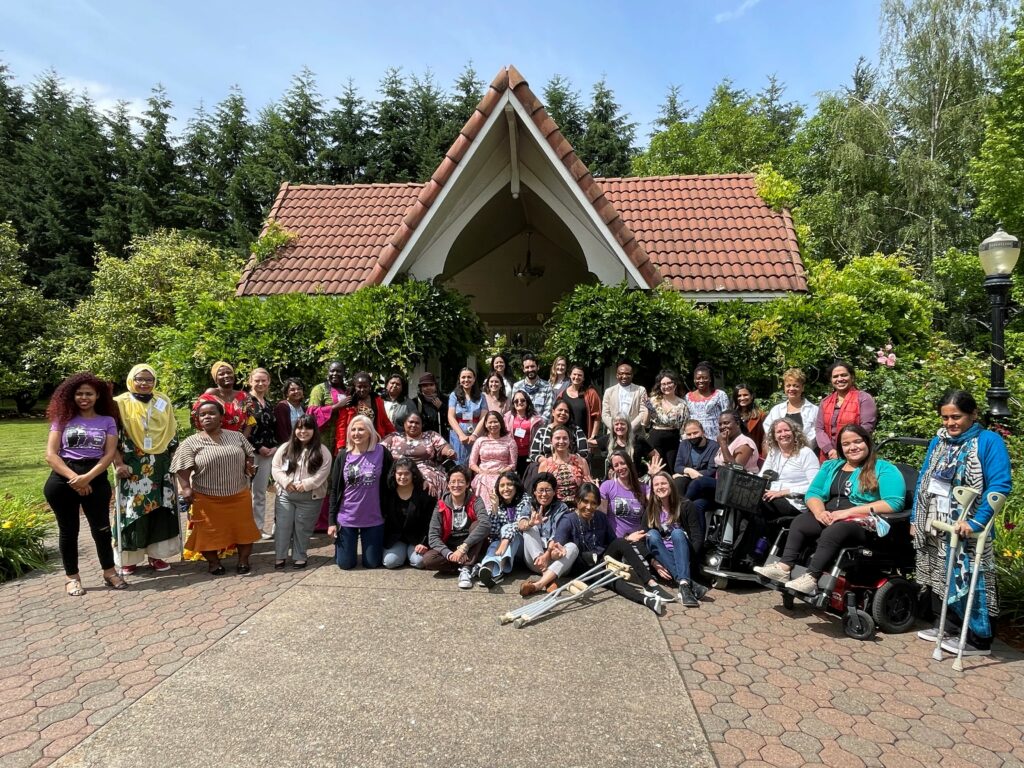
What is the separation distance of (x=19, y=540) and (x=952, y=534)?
784 centimetres

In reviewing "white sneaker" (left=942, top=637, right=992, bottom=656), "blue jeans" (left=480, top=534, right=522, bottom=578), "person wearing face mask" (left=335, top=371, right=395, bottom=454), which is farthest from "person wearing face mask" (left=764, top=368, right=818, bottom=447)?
"person wearing face mask" (left=335, top=371, right=395, bottom=454)

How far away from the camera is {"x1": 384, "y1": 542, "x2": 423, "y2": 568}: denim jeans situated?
17.8 ft

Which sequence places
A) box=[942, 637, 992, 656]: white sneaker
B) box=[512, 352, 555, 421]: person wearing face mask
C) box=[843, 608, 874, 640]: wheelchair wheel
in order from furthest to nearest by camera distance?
box=[512, 352, 555, 421]: person wearing face mask < box=[843, 608, 874, 640]: wheelchair wheel < box=[942, 637, 992, 656]: white sneaker

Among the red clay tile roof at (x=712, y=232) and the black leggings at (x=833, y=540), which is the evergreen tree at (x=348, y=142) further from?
the black leggings at (x=833, y=540)

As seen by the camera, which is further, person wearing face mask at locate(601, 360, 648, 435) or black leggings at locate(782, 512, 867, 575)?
person wearing face mask at locate(601, 360, 648, 435)

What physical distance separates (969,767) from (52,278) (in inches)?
1434

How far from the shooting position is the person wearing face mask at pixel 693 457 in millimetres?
5582

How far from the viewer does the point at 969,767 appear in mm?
2809

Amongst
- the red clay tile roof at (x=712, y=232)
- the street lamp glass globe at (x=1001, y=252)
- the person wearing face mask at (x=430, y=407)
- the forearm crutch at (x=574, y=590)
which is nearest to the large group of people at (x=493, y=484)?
the forearm crutch at (x=574, y=590)

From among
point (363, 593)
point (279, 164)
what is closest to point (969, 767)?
point (363, 593)

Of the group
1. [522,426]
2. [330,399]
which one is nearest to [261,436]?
[330,399]

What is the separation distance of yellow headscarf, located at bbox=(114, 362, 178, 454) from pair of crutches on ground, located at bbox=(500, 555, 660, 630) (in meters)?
3.39

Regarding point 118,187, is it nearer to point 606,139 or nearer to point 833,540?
point 606,139

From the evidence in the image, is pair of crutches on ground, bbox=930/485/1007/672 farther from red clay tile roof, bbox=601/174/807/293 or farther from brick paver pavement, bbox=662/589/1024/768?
red clay tile roof, bbox=601/174/807/293
